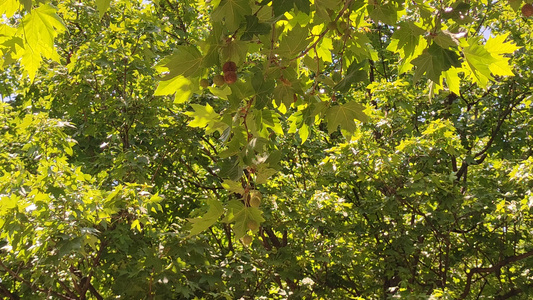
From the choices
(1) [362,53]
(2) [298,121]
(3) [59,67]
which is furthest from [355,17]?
(3) [59,67]

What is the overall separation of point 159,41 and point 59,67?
1.38 meters

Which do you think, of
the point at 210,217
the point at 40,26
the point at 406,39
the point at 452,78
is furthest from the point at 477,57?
the point at 40,26

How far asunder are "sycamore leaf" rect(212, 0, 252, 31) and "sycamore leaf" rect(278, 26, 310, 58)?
12.0 inches

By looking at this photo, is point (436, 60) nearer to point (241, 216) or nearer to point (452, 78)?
point (452, 78)

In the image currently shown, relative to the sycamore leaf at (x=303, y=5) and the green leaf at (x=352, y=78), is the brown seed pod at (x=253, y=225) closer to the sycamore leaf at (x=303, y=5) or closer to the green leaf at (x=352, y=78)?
the green leaf at (x=352, y=78)

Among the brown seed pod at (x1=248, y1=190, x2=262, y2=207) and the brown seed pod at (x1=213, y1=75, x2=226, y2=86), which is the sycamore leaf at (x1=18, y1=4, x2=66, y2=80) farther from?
the brown seed pod at (x1=248, y1=190, x2=262, y2=207)

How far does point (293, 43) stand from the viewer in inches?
79.7

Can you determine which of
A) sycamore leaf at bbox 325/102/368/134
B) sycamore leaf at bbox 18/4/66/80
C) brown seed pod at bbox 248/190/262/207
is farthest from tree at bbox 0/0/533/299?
sycamore leaf at bbox 18/4/66/80

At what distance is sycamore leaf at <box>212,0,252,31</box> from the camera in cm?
172

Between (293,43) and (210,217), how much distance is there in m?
0.75

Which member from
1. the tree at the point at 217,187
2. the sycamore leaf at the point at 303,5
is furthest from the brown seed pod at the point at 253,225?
the tree at the point at 217,187

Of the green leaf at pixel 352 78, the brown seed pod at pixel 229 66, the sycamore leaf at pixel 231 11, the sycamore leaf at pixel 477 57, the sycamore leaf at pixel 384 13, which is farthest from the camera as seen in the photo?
the sycamore leaf at pixel 384 13

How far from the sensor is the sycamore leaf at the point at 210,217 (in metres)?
1.92

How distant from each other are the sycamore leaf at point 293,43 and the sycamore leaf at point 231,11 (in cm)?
31
